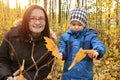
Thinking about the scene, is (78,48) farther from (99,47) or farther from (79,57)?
(79,57)

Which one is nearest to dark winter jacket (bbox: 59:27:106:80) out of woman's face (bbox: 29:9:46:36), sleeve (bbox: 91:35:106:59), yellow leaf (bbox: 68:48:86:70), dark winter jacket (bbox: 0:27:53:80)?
sleeve (bbox: 91:35:106:59)

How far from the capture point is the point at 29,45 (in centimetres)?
311

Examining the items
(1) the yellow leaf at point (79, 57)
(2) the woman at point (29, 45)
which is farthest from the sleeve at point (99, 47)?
(1) the yellow leaf at point (79, 57)

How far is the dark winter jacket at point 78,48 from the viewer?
3.31 m

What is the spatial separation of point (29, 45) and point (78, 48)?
50 centimetres

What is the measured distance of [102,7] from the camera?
830cm

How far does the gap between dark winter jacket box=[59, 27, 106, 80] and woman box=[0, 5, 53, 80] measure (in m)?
0.26

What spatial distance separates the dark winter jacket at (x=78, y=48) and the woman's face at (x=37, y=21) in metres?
0.36

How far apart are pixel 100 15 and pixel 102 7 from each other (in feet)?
1.57

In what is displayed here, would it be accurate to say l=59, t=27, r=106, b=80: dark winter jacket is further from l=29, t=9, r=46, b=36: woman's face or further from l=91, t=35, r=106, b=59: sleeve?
A: l=29, t=9, r=46, b=36: woman's face

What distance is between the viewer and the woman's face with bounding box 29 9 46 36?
3.00 metres

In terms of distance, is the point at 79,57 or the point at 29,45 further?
the point at 29,45

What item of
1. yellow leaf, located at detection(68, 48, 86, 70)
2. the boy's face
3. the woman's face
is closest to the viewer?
yellow leaf, located at detection(68, 48, 86, 70)

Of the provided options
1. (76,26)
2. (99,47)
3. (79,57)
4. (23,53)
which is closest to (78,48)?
(76,26)
